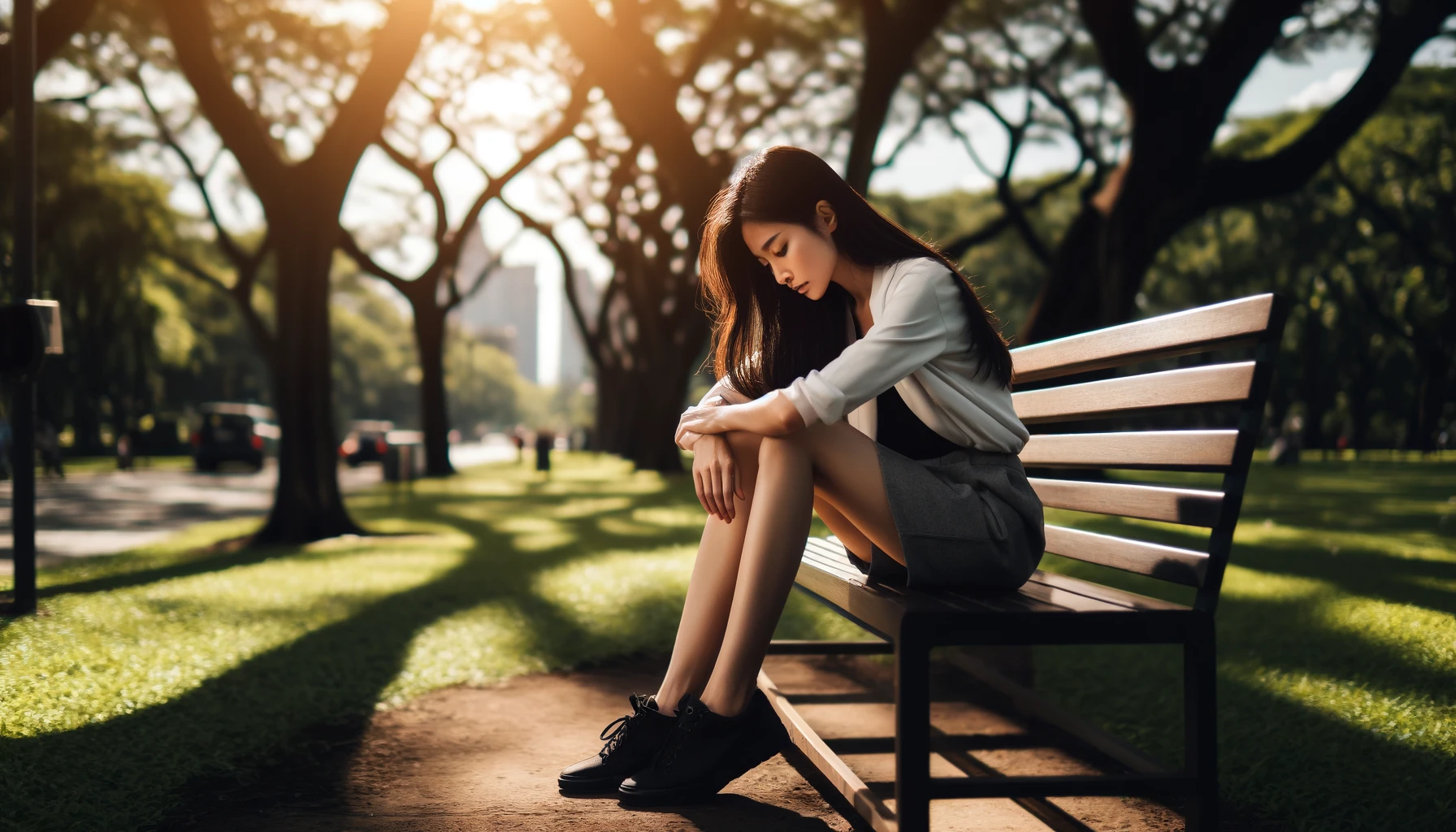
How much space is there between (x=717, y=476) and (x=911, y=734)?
80 cm

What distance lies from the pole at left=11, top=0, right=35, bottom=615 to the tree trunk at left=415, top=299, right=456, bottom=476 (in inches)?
669

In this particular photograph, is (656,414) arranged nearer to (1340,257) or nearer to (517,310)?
(1340,257)

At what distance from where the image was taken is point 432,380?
2283 centimetres

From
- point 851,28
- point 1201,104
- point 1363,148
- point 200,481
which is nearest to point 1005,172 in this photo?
point 851,28

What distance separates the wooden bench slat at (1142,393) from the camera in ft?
7.45

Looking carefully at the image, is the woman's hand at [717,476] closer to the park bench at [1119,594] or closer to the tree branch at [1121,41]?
the park bench at [1119,594]

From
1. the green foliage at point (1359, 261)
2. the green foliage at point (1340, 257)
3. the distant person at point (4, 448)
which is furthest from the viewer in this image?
the green foliage at point (1340, 257)

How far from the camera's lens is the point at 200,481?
77.0ft

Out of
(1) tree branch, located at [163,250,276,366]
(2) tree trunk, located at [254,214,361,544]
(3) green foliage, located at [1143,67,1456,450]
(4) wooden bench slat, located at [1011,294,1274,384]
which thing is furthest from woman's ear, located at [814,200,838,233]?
(3) green foliage, located at [1143,67,1456,450]

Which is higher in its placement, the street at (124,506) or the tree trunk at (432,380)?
the tree trunk at (432,380)

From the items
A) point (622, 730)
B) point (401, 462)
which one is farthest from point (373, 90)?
Result: point (401, 462)

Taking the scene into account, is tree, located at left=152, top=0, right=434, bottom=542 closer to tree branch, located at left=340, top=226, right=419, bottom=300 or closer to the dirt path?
the dirt path

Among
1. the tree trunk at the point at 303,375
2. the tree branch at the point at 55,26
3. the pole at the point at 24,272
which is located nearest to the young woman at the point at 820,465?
the pole at the point at 24,272

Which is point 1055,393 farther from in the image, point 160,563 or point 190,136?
point 190,136
